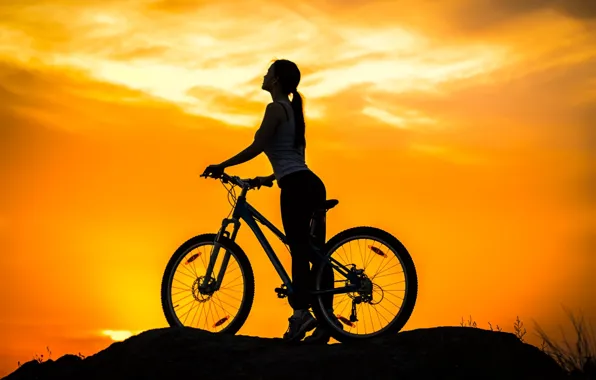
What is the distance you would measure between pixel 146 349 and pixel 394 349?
8.53 feet

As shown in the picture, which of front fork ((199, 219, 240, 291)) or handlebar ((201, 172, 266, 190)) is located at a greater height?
handlebar ((201, 172, 266, 190))

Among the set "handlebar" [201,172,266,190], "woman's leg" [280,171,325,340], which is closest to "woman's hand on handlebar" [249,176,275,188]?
"handlebar" [201,172,266,190]

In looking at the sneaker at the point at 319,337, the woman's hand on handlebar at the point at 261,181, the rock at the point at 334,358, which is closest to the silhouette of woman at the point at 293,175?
the sneaker at the point at 319,337

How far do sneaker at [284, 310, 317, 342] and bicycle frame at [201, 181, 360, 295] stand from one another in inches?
10.9

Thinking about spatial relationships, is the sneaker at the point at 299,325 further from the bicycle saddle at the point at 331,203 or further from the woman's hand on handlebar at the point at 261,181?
the woman's hand on handlebar at the point at 261,181

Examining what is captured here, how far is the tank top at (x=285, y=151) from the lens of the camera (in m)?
9.74

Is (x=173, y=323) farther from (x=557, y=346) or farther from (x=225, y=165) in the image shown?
(x=557, y=346)

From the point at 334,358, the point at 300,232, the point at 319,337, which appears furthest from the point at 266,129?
the point at 334,358

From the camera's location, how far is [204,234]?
1086 centimetres

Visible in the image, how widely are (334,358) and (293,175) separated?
199cm

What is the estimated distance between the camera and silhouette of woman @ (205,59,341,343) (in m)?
9.75

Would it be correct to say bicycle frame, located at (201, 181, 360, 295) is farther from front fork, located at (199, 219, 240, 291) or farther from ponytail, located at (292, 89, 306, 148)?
ponytail, located at (292, 89, 306, 148)

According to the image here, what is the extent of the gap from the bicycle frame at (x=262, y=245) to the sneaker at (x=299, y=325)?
10.9 inches

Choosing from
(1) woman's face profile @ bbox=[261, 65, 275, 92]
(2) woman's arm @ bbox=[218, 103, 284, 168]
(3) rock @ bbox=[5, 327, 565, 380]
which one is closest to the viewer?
(3) rock @ bbox=[5, 327, 565, 380]
